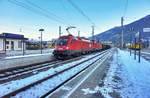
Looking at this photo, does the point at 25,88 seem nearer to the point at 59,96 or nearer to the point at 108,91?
the point at 59,96

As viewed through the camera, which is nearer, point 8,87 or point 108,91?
point 108,91

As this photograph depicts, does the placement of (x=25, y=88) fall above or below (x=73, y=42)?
below

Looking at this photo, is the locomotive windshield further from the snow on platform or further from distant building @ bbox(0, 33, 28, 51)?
distant building @ bbox(0, 33, 28, 51)

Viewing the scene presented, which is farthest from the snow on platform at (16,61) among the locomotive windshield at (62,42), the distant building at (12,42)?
the distant building at (12,42)

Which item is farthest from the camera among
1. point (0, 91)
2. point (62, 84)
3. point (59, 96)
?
point (62, 84)

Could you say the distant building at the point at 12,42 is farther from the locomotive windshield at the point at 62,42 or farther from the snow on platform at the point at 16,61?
the locomotive windshield at the point at 62,42

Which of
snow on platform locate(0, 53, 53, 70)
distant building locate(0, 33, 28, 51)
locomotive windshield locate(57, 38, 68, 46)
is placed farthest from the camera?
distant building locate(0, 33, 28, 51)

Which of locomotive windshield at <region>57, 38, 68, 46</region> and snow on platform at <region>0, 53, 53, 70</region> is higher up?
locomotive windshield at <region>57, 38, 68, 46</region>

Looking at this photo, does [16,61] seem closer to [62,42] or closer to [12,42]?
[62,42]

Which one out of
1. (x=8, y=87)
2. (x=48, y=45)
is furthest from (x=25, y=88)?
(x=48, y=45)

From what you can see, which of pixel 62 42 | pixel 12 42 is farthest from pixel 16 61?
pixel 12 42

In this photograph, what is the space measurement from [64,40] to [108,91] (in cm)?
922

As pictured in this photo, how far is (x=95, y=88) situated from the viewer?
424cm

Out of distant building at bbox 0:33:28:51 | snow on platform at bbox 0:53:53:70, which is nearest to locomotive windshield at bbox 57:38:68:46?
snow on platform at bbox 0:53:53:70
